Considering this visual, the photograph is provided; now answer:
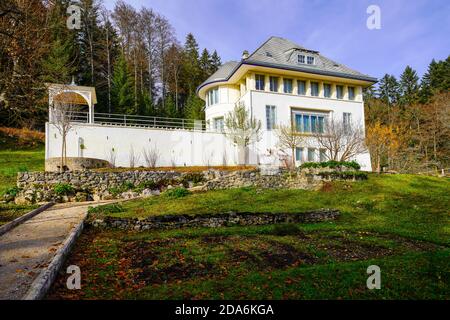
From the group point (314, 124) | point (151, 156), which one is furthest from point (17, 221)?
point (314, 124)

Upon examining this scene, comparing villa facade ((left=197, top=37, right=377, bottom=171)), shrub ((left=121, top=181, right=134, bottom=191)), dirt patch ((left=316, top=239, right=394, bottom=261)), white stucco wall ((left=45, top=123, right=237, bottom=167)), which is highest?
villa facade ((left=197, top=37, right=377, bottom=171))

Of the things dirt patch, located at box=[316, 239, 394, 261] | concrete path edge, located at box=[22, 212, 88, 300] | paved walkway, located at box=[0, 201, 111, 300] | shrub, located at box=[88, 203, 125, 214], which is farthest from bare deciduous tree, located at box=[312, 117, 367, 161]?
concrete path edge, located at box=[22, 212, 88, 300]

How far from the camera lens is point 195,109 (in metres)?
38.8

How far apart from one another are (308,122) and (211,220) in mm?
20402

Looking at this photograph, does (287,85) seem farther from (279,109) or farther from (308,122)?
(308,122)

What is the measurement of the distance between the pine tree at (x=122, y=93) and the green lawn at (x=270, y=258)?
2234 centimetres

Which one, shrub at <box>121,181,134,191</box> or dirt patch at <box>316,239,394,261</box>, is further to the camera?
shrub at <box>121,181,134,191</box>

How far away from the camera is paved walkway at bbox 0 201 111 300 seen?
212 inches

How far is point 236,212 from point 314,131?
1851cm

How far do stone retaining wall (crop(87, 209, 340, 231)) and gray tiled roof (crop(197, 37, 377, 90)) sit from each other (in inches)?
691

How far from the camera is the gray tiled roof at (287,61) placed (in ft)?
90.7

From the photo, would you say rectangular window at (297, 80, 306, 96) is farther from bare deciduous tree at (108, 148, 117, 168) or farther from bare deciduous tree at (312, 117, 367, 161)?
bare deciduous tree at (108, 148, 117, 168)

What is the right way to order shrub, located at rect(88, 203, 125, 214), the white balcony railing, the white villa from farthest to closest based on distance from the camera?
the white balcony railing, the white villa, shrub, located at rect(88, 203, 125, 214)
